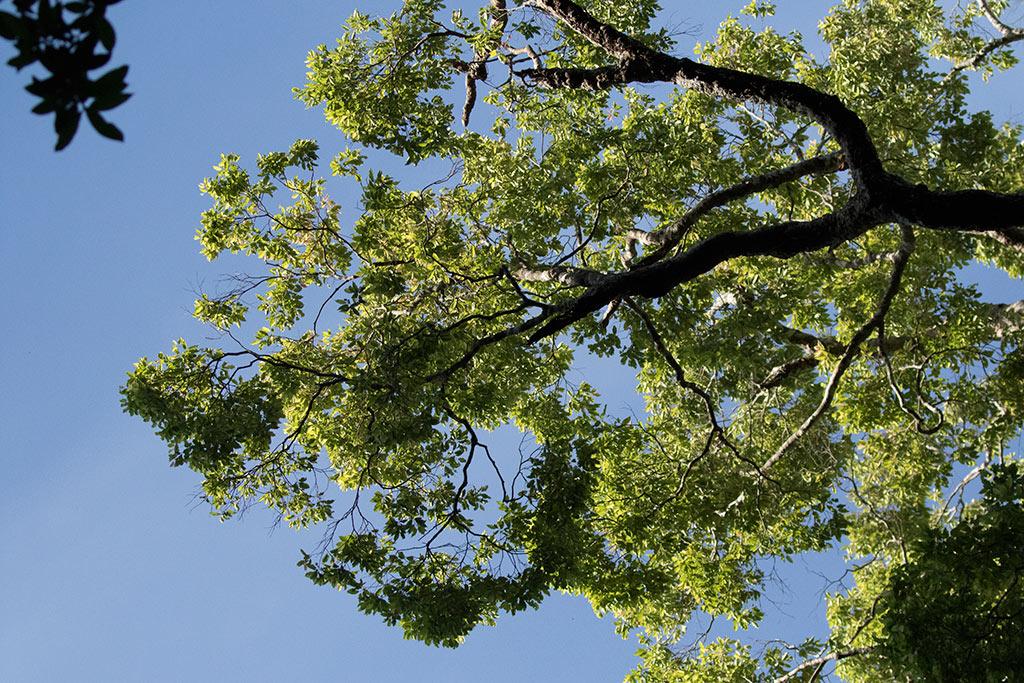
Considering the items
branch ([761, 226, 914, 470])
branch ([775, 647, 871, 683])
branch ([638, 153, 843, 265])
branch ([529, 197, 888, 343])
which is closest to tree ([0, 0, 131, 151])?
branch ([529, 197, 888, 343])

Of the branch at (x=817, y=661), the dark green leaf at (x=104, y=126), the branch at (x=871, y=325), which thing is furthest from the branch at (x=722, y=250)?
the branch at (x=817, y=661)

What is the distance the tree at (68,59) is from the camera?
2.77 m

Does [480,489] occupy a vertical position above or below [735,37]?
below

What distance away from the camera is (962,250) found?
11.7 m

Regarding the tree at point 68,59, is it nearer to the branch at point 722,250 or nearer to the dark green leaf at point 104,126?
the dark green leaf at point 104,126

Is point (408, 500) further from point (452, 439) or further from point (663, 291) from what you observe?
point (663, 291)

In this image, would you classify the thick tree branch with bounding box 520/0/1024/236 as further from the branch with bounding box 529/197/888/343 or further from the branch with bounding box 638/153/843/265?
the branch with bounding box 638/153/843/265

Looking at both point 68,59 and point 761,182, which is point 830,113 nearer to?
point 761,182

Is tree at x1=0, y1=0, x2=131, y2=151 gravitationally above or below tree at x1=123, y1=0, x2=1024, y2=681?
below

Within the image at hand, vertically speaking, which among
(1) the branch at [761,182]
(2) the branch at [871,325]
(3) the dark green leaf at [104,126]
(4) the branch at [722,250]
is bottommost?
(3) the dark green leaf at [104,126]

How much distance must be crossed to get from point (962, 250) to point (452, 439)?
6.92 metres

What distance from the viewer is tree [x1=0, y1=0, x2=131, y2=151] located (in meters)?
2.77

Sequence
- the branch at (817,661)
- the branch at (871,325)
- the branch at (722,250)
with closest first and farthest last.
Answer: the branch at (722,250) < the branch at (871,325) < the branch at (817,661)

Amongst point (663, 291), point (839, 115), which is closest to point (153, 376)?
point (663, 291)
